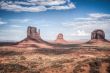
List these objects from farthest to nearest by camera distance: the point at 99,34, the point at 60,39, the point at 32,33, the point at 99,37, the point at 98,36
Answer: the point at 60,39 < the point at 32,33 < the point at 98,36 < the point at 99,34 < the point at 99,37

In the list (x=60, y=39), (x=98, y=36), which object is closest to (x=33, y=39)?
(x=60, y=39)

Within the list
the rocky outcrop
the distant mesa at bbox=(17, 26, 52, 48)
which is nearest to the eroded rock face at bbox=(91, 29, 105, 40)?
the distant mesa at bbox=(17, 26, 52, 48)

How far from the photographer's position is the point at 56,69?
25031 millimetres

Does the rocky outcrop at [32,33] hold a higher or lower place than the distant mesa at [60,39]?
higher

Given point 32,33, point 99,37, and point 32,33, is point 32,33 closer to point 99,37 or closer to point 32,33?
point 32,33

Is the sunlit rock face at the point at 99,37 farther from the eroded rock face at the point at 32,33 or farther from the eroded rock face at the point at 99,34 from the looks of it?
the eroded rock face at the point at 32,33

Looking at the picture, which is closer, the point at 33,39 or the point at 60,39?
the point at 33,39

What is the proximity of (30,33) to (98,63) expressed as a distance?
5533 centimetres

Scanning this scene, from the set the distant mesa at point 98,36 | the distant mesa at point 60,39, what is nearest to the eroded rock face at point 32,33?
the distant mesa at point 60,39

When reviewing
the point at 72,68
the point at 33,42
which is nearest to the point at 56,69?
the point at 72,68

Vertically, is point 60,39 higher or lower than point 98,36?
lower

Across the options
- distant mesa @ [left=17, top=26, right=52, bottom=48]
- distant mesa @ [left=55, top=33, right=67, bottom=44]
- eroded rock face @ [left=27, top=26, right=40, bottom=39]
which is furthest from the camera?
distant mesa @ [left=55, top=33, right=67, bottom=44]

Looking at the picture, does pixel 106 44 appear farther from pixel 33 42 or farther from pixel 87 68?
pixel 87 68

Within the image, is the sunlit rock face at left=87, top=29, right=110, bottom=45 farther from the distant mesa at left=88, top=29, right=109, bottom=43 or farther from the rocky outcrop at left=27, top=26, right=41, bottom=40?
the rocky outcrop at left=27, top=26, right=41, bottom=40
